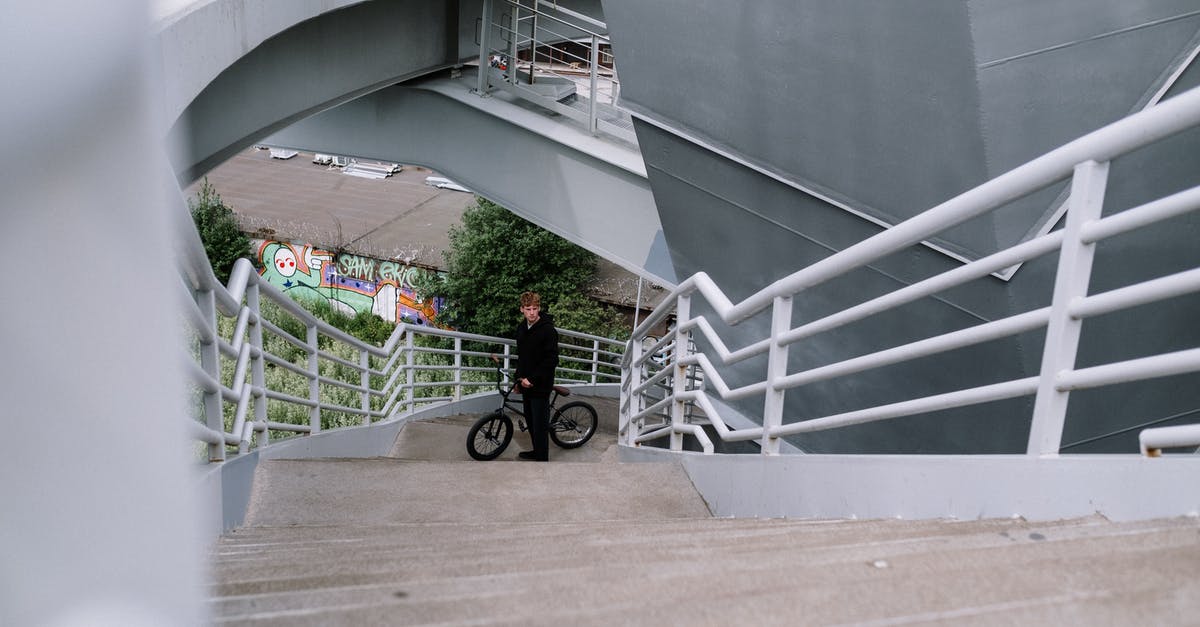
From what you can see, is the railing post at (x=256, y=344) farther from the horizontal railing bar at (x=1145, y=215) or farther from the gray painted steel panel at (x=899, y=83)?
the horizontal railing bar at (x=1145, y=215)

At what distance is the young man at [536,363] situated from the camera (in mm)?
7848

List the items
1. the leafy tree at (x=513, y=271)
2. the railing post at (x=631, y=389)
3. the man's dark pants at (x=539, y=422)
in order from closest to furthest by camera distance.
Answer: the railing post at (x=631, y=389) → the man's dark pants at (x=539, y=422) → the leafy tree at (x=513, y=271)

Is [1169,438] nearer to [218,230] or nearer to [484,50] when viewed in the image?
[484,50]

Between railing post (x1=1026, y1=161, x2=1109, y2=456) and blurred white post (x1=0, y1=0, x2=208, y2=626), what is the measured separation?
198 centimetres

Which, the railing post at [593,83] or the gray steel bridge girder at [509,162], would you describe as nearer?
the railing post at [593,83]

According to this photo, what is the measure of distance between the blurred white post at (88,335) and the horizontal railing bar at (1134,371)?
184 centimetres

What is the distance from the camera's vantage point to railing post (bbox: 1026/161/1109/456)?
6.84 ft

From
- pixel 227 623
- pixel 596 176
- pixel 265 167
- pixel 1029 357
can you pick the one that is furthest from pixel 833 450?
pixel 265 167

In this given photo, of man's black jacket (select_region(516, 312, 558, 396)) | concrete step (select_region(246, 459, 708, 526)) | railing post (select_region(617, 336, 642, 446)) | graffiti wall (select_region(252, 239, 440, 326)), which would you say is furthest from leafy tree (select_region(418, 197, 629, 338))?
concrete step (select_region(246, 459, 708, 526))

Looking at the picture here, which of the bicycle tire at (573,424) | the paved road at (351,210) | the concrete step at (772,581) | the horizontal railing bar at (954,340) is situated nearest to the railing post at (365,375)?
the bicycle tire at (573,424)

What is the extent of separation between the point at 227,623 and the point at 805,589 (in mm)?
941

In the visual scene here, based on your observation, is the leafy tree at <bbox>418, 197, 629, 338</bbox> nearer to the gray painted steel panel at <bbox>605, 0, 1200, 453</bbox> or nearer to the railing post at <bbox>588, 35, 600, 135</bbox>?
the railing post at <bbox>588, 35, 600, 135</bbox>

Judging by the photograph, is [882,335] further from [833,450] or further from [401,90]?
[401,90]

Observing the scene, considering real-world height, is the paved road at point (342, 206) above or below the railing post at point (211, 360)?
above
